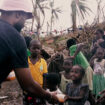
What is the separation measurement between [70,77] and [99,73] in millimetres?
712

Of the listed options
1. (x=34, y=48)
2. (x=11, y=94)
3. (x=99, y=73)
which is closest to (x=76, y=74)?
(x=34, y=48)

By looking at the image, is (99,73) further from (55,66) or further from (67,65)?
(55,66)

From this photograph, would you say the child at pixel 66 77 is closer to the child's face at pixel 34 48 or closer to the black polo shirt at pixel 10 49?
the child's face at pixel 34 48

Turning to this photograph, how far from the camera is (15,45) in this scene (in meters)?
1.59

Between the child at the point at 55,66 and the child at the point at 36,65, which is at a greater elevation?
the child at the point at 36,65

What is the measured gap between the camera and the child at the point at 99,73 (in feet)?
12.7

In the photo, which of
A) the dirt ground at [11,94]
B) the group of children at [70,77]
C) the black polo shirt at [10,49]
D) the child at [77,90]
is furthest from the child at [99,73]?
the black polo shirt at [10,49]

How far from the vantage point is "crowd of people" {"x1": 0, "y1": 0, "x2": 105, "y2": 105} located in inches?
63.7

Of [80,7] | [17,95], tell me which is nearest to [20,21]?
[17,95]

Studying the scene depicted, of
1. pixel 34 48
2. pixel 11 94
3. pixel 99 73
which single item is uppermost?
pixel 34 48

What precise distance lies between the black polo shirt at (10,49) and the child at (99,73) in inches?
96.7

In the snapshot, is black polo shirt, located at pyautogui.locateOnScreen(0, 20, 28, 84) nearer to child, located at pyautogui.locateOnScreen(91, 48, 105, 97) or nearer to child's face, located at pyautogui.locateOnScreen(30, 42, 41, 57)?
child's face, located at pyautogui.locateOnScreen(30, 42, 41, 57)

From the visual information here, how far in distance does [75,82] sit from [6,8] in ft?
5.67

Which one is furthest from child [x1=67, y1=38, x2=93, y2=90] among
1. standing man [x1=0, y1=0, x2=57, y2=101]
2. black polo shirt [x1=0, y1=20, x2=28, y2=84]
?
black polo shirt [x1=0, y1=20, x2=28, y2=84]
